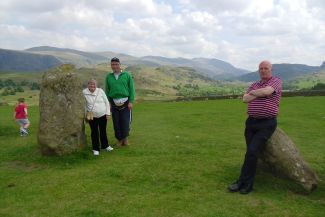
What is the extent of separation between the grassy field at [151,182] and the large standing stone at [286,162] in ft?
0.87

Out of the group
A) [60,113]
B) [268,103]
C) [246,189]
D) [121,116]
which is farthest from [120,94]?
[246,189]

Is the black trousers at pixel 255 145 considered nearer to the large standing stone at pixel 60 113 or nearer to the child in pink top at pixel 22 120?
the large standing stone at pixel 60 113

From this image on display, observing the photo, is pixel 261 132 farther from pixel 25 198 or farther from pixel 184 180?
pixel 25 198

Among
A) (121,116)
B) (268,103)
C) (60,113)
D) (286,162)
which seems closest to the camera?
(268,103)

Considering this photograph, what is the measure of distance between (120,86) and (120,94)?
1.07 feet

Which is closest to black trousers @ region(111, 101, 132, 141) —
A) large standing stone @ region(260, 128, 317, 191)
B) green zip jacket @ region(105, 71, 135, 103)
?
A: green zip jacket @ region(105, 71, 135, 103)

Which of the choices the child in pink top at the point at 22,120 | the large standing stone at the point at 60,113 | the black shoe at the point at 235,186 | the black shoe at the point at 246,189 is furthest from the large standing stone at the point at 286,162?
the child in pink top at the point at 22,120

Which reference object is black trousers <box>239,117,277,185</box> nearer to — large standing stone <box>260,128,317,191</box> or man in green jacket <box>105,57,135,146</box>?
large standing stone <box>260,128,317,191</box>

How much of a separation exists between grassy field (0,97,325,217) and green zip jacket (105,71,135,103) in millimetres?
2270

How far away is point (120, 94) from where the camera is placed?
56.4 feet

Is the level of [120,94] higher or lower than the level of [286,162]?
higher

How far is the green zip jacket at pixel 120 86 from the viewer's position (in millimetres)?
17156

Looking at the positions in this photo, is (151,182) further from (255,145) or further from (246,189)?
(255,145)

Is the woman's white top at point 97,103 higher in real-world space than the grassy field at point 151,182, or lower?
higher
